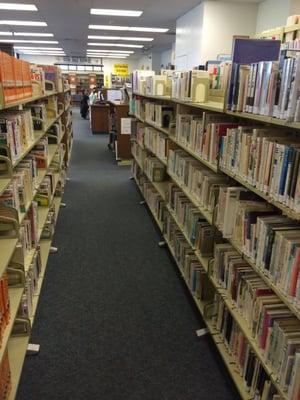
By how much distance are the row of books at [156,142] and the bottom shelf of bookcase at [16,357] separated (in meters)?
Result: 2.33

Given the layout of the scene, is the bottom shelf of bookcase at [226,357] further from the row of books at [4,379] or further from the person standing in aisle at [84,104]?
the person standing in aisle at [84,104]

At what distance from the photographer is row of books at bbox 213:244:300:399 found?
4.58 feet

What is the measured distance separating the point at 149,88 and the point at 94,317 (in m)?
3.18

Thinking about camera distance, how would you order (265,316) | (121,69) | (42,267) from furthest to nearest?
1. (121,69)
2. (42,267)
3. (265,316)

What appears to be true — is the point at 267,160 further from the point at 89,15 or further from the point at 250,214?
the point at 89,15

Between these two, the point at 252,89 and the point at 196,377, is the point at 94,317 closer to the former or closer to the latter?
the point at 196,377

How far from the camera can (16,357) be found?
2.02 meters

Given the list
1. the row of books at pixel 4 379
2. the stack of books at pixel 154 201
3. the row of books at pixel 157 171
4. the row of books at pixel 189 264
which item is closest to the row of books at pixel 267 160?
the row of books at pixel 189 264

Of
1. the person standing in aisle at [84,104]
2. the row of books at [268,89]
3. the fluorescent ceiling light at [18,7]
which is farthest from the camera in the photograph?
the person standing in aisle at [84,104]

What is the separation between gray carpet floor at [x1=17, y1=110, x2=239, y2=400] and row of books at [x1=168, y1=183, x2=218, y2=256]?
0.54 metres

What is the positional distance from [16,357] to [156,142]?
2889mm

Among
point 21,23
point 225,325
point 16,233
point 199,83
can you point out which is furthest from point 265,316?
point 21,23

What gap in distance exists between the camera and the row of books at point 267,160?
1.35 metres

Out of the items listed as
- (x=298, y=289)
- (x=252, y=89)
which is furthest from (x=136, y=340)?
(x=252, y=89)
